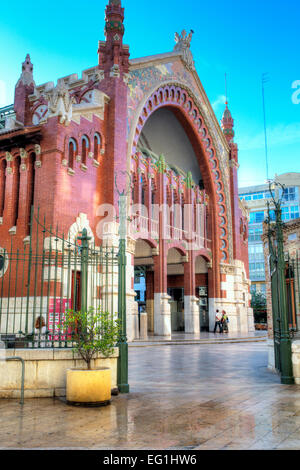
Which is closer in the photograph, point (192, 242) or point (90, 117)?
point (90, 117)

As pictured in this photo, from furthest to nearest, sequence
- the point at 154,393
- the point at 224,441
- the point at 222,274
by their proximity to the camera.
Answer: the point at 222,274 < the point at 154,393 < the point at 224,441

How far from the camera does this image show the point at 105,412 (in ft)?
22.4

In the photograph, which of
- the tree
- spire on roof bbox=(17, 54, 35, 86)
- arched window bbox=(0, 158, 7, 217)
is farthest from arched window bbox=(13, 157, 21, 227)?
the tree

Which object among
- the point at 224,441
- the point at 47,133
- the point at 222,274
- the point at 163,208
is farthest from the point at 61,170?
the point at 222,274

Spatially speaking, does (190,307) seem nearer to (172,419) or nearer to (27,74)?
(27,74)

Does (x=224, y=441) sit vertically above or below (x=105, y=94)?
below

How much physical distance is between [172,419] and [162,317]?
20.4m

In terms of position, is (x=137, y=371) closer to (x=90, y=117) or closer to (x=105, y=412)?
(x=105, y=412)

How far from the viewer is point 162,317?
26453mm

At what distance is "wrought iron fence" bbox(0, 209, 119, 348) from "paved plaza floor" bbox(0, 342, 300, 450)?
1.46 metres

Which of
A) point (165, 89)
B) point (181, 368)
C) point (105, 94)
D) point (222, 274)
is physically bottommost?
point (181, 368)

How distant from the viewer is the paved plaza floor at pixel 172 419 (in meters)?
5.08

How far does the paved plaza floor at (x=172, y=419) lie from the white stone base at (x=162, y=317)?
53.1 feet

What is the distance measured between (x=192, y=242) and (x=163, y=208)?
169 inches
